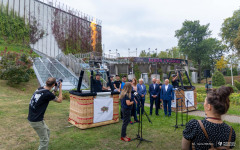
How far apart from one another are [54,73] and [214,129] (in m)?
16.2

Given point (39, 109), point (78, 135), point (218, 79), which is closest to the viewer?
point (39, 109)

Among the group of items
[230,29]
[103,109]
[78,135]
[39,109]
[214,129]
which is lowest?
[78,135]

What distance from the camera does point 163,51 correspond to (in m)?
58.9

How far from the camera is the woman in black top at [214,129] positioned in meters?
1.67

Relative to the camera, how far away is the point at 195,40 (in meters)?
40.6

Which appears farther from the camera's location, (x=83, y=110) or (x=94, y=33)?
(x=94, y=33)

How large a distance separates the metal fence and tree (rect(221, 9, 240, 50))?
32686 mm

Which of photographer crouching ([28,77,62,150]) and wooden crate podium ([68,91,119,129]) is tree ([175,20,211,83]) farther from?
photographer crouching ([28,77,62,150])

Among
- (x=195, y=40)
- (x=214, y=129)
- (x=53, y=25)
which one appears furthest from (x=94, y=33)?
(x=214, y=129)

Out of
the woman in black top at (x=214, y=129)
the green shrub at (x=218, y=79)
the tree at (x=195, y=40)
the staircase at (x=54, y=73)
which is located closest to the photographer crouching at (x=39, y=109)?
the woman in black top at (x=214, y=129)

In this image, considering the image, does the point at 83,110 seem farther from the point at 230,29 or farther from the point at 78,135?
the point at 230,29

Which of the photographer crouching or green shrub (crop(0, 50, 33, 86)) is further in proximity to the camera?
green shrub (crop(0, 50, 33, 86))


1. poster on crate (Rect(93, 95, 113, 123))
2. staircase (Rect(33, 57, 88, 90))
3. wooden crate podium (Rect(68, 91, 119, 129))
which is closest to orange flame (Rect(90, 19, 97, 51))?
staircase (Rect(33, 57, 88, 90))

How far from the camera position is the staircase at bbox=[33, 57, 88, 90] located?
565 inches
